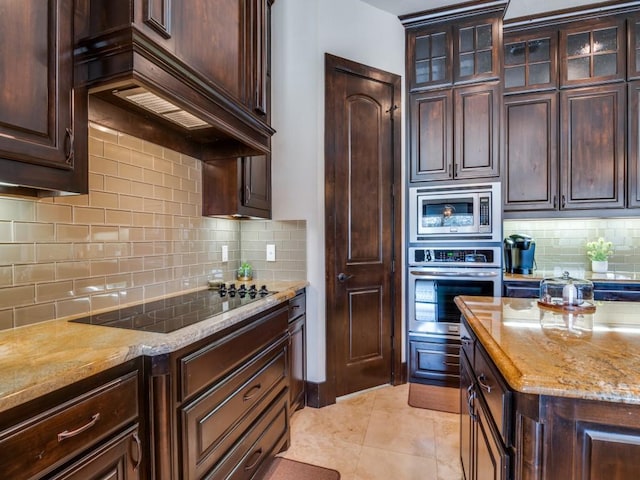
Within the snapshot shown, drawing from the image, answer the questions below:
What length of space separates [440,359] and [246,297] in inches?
73.9

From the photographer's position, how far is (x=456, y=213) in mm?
2750

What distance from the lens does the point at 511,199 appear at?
9.53 ft

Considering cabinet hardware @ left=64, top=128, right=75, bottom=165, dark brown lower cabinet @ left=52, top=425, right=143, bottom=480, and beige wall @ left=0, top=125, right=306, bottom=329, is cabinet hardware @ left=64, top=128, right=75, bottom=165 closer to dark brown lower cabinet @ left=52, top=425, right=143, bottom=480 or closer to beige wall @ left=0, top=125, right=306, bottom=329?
beige wall @ left=0, top=125, right=306, bottom=329

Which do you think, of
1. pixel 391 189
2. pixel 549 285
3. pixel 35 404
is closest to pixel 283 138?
pixel 391 189

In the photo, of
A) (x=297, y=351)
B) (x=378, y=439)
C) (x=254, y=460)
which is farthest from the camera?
(x=297, y=351)

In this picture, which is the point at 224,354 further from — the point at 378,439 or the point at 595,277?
the point at 595,277

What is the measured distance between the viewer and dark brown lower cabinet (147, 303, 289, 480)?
41.4 inches

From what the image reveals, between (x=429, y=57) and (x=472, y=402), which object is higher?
(x=429, y=57)

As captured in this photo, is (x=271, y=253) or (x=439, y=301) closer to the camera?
(x=271, y=253)

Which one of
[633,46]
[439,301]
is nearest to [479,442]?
[439,301]

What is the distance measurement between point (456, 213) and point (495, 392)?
199 centimetres

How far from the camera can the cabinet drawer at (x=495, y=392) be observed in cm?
88

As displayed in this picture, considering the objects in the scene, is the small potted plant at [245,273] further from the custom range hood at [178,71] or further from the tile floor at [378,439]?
the tile floor at [378,439]

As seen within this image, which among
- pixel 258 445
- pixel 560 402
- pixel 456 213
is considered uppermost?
pixel 456 213
